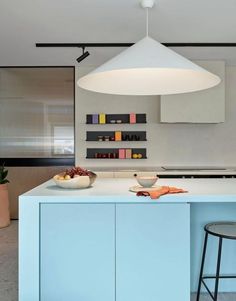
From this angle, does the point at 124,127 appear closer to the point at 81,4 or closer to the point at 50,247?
the point at 81,4

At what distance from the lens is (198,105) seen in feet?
13.4

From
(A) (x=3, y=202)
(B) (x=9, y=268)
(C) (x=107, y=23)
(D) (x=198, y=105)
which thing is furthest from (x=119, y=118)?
(B) (x=9, y=268)

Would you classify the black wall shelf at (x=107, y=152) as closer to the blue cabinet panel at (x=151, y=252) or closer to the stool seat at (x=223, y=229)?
the stool seat at (x=223, y=229)

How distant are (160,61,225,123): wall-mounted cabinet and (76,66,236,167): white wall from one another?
1.32 feet

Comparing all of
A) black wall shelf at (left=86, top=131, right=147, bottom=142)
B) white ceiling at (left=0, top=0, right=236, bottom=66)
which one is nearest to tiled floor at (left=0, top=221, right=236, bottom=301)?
black wall shelf at (left=86, top=131, right=147, bottom=142)

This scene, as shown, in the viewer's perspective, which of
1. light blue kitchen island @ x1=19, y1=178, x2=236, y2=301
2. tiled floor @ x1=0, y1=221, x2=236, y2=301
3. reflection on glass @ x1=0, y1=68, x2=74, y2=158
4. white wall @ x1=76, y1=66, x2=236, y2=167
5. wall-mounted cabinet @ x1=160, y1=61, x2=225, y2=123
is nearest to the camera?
light blue kitchen island @ x1=19, y1=178, x2=236, y2=301

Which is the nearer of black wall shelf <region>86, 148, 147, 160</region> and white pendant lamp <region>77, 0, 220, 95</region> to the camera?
white pendant lamp <region>77, 0, 220, 95</region>

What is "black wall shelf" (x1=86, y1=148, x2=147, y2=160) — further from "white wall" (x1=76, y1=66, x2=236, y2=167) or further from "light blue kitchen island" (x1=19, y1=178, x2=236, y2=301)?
"light blue kitchen island" (x1=19, y1=178, x2=236, y2=301)

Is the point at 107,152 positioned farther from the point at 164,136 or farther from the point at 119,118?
the point at 164,136

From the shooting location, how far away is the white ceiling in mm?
2482

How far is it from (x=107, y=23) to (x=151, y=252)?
219 cm

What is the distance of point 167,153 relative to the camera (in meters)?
4.47

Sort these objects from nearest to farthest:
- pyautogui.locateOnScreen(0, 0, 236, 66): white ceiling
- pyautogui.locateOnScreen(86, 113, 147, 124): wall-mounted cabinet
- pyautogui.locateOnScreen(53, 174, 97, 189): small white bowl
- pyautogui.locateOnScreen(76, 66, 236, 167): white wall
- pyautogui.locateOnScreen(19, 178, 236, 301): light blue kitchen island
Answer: pyautogui.locateOnScreen(19, 178, 236, 301): light blue kitchen island
pyautogui.locateOnScreen(53, 174, 97, 189): small white bowl
pyautogui.locateOnScreen(0, 0, 236, 66): white ceiling
pyautogui.locateOnScreen(86, 113, 147, 124): wall-mounted cabinet
pyautogui.locateOnScreen(76, 66, 236, 167): white wall

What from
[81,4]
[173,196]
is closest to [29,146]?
[81,4]
